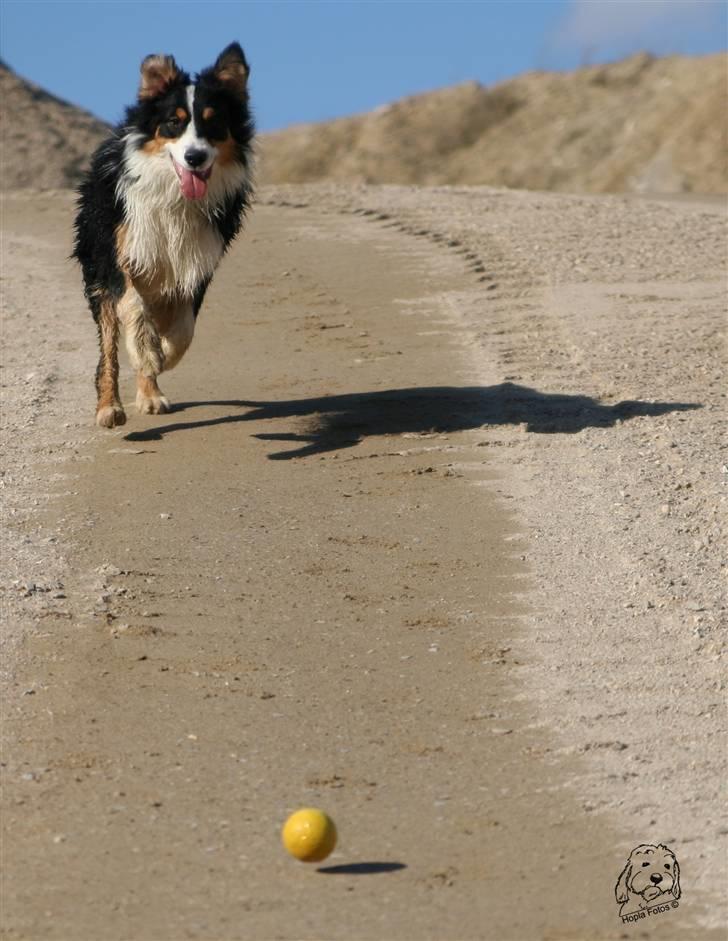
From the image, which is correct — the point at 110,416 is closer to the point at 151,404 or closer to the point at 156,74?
the point at 151,404

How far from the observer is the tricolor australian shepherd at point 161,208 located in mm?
8516

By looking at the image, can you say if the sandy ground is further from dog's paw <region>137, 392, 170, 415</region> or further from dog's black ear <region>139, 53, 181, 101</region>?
dog's black ear <region>139, 53, 181, 101</region>

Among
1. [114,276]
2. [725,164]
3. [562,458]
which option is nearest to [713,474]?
[562,458]

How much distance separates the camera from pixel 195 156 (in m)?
8.45

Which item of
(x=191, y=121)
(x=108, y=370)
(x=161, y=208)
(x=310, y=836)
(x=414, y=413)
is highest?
(x=191, y=121)

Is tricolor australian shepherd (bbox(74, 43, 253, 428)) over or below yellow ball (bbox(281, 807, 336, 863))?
over

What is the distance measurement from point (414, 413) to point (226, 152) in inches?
79.6

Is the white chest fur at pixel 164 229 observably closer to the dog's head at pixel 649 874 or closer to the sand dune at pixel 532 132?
→ the dog's head at pixel 649 874

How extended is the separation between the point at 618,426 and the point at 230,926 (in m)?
5.71

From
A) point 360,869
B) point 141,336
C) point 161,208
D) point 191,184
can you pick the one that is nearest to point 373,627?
point 360,869

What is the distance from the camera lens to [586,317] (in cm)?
1229

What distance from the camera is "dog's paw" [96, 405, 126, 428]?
9289mm

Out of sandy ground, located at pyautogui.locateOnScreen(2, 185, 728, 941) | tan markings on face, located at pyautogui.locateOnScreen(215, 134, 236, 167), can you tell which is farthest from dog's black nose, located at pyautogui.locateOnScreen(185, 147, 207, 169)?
sandy ground, located at pyautogui.locateOnScreen(2, 185, 728, 941)

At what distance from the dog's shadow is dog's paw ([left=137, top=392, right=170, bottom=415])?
0.13 meters
